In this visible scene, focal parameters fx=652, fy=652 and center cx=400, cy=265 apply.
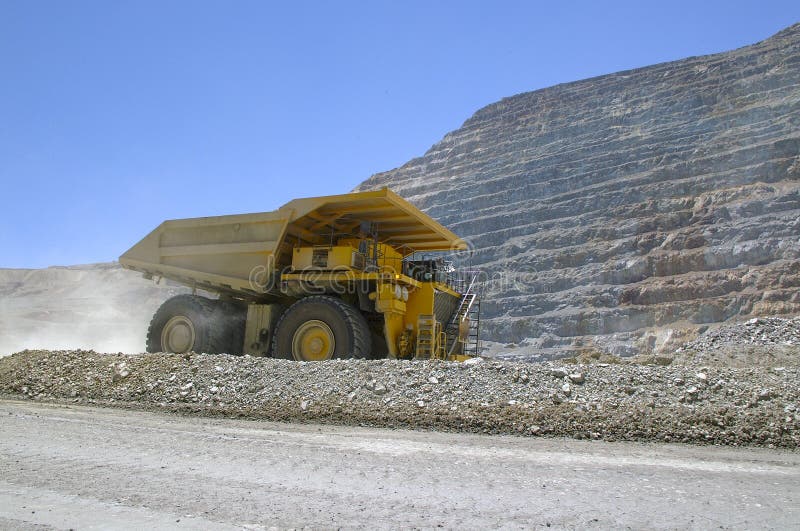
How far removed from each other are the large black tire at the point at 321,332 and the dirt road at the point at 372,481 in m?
4.12

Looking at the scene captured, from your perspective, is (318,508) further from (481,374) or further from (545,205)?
(545,205)

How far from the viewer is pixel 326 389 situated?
25.5ft

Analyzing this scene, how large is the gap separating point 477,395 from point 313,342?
4.34 metres

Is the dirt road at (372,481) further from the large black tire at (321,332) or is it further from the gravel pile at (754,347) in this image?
the gravel pile at (754,347)

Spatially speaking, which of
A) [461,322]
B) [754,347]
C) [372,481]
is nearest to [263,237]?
[461,322]

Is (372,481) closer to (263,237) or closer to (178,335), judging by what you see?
(263,237)

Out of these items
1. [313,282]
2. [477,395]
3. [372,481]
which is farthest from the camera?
[313,282]

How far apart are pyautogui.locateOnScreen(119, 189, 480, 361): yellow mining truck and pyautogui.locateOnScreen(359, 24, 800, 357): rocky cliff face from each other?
94.3ft

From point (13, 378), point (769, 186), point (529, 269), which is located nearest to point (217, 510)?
point (13, 378)

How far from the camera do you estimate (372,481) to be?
421 centimetres

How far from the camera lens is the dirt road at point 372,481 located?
3.37m

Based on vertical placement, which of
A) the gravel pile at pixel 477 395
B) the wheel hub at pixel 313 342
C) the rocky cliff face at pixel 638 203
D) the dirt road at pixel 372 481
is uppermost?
the rocky cliff face at pixel 638 203

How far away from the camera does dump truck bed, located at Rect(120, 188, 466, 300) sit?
11258mm

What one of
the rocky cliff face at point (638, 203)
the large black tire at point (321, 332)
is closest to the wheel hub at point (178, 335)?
the large black tire at point (321, 332)
